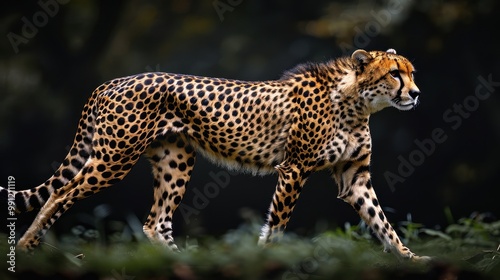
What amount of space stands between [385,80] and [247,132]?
1.10 metres

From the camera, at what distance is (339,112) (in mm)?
6016

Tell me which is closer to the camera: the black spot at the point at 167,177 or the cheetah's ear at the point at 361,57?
the cheetah's ear at the point at 361,57

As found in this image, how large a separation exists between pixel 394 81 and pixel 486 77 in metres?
3.73

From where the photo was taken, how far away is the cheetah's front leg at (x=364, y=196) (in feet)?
19.6

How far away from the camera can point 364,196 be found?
612 cm

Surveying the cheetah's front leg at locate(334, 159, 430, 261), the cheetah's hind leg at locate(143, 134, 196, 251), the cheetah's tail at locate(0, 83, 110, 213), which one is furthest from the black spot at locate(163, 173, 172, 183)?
the cheetah's front leg at locate(334, 159, 430, 261)

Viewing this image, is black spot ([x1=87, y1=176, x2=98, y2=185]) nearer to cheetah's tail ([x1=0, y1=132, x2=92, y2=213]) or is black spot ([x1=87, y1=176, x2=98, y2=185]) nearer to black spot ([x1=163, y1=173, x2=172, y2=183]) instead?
cheetah's tail ([x1=0, y1=132, x2=92, y2=213])

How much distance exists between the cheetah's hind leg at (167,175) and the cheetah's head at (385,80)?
1460 mm

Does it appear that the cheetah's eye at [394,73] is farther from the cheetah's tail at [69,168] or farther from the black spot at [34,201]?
the black spot at [34,201]

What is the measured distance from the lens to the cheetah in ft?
19.4

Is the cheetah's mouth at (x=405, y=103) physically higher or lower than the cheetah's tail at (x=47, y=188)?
higher

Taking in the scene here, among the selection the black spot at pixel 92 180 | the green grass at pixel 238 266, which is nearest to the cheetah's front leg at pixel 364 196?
the green grass at pixel 238 266

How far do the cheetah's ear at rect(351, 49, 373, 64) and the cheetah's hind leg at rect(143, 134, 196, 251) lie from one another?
1.46 metres

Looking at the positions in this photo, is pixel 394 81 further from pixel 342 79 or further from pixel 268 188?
pixel 268 188
